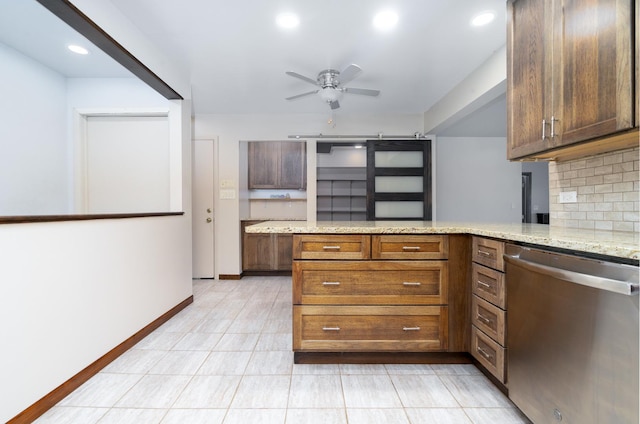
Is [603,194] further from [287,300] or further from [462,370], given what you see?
[287,300]

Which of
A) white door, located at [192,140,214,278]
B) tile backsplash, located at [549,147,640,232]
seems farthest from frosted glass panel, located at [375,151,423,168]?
white door, located at [192,140,214,278]

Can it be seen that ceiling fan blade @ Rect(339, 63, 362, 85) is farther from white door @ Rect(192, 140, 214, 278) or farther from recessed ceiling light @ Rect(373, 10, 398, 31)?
white door @ Rect(192, 140, 214, 278)

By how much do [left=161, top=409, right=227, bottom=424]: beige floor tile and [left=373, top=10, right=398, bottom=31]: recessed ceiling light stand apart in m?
2.73

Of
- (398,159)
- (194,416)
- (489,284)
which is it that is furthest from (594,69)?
(398,159)

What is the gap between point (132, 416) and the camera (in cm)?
148

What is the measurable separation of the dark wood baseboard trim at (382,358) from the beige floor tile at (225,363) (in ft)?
1.19

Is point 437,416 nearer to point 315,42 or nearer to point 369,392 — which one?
point 369,392

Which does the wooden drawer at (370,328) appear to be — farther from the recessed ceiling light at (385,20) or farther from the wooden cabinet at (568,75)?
the recessed ceiling light at (385,20)

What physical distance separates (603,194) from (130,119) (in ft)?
13.9

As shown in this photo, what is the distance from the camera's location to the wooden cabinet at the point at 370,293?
191 centimetres

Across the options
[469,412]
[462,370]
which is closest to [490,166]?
[462,370]

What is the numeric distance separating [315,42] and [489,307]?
2.39 meters

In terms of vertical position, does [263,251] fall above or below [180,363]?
above

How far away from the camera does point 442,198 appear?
Answer: 5.59 meters
